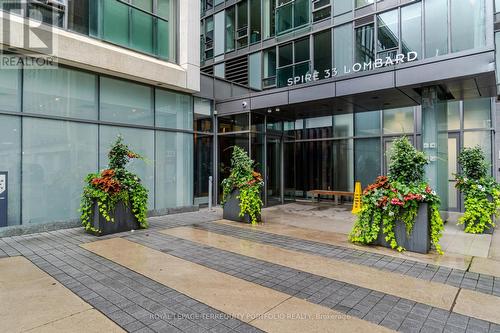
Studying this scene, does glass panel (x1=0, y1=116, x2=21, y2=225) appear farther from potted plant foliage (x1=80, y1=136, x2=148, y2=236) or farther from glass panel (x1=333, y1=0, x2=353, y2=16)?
glass panel (x1=333, y1=0, x2=353, y2=16)

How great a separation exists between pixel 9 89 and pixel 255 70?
1111 cm

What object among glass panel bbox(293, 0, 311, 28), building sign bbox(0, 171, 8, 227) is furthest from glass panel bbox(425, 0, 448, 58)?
building sign bbox(0, 171, 8, 227)

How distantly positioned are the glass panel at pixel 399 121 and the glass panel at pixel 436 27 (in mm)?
2134

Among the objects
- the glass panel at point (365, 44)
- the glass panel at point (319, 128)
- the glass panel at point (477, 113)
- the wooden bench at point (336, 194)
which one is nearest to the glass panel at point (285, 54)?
the glass panel at point (319, 128)

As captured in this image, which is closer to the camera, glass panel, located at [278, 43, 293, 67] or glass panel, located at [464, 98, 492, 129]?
glass panel, located at [464, 98, 492, 129]

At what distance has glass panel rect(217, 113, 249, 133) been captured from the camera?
1180cm

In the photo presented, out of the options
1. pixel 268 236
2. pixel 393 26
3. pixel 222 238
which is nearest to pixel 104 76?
pixel 222 238

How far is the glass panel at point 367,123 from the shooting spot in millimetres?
12808

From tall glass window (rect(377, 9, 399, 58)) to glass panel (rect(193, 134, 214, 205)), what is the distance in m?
7.38

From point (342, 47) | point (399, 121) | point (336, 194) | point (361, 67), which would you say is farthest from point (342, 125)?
point (342, 47)

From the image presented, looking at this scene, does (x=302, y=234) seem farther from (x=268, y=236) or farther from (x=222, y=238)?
(x=222, y=238)

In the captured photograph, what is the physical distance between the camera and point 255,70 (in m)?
16.2

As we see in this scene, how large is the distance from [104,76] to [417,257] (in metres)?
8.84

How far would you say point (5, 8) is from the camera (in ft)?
23.2
